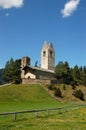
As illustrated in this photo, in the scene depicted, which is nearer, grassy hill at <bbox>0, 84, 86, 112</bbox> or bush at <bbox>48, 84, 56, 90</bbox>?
grassy hill at <bbox>0, 84, 86, 112</bbox>

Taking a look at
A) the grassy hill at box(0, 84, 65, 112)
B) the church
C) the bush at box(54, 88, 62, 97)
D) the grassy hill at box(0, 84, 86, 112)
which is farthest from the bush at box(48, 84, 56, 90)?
the church

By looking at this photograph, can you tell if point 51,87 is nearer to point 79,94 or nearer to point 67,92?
point 67,92

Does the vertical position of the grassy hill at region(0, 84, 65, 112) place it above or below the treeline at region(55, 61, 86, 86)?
below

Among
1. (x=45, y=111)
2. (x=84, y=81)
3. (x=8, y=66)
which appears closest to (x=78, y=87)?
(x=84, y=81)

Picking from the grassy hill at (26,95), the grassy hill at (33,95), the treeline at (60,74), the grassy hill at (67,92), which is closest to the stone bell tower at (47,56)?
the treeline at (60,74)

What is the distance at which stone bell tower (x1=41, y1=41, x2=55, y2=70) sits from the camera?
153750 millimetres

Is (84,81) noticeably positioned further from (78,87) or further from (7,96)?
(7,96)

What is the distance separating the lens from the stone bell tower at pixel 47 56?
154 metres

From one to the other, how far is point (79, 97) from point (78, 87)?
41.0 feet

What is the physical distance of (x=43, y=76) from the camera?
4478 inches

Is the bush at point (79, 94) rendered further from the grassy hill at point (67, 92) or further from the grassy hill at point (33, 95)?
the grassy hill at point (33, 95)

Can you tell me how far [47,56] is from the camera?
154 meters

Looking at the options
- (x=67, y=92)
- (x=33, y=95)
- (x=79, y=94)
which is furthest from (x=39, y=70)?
(x=33, y=95)

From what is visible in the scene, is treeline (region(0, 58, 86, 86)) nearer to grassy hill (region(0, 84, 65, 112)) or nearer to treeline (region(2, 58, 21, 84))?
treeline (region(2, 58, 21, 84))
